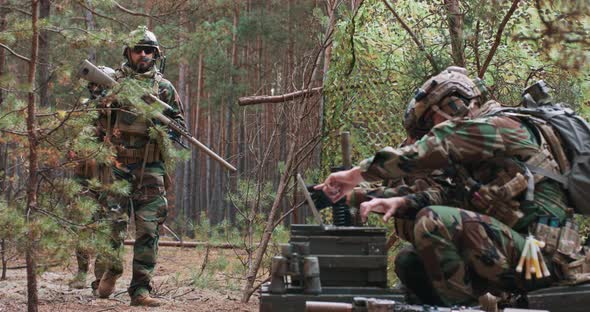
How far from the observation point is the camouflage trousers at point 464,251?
388 cm

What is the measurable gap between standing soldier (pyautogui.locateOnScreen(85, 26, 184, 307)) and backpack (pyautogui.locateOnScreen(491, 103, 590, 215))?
3.89m

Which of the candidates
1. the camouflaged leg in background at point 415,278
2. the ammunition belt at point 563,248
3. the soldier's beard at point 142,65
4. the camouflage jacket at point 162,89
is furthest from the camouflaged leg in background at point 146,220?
the ammunition belt at point 563,248

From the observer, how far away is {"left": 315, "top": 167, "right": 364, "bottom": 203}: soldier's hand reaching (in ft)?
13.5

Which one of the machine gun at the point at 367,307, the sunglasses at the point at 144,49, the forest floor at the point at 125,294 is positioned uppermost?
the sunglasses at the point at 144,49

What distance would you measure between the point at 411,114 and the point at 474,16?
1.93 m

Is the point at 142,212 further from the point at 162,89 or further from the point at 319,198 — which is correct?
the point at 319,198

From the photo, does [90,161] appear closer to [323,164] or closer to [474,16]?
[323,164]

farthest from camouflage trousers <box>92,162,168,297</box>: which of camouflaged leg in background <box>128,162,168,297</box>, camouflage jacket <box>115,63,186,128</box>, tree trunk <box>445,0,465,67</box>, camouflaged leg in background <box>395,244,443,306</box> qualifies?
camouflaged leg in background <box>395,244,443,306</box>

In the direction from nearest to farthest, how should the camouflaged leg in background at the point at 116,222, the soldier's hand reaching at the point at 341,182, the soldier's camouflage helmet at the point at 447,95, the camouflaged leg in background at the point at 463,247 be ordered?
the camouflaged leg in background at the point at 463,247 → the soldier's hand reaching at the point at 341,182 → the soldier's camouflage helmet at the point at 447,95 → the camouflaged leg in background at the point at 116,222

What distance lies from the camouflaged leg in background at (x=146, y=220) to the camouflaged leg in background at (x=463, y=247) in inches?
148

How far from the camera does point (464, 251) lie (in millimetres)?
3965

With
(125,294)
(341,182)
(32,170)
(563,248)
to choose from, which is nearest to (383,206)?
(341,182)

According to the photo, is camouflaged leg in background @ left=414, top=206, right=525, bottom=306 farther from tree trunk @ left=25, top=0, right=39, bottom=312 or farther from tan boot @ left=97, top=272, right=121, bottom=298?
tan boot @ left=97, top=272, right=121, bottom=298

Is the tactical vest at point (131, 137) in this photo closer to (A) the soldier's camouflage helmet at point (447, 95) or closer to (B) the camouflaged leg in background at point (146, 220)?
(B) the camouflaged leg in background at point (146, 220)
